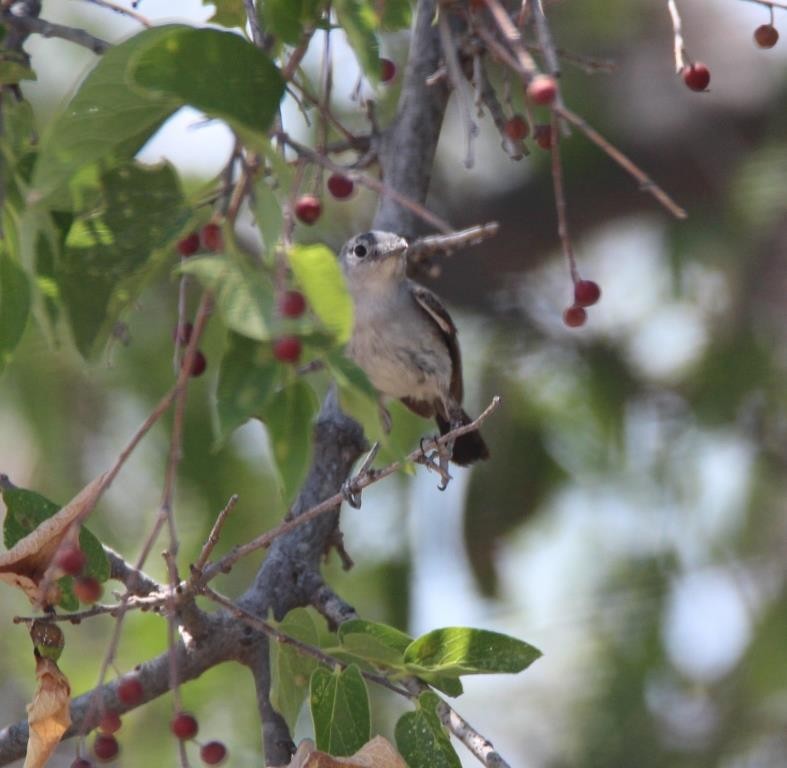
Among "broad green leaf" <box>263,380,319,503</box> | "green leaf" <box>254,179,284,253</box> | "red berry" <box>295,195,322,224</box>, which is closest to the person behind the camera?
"green leaf" <box>254,179,284,253</box>

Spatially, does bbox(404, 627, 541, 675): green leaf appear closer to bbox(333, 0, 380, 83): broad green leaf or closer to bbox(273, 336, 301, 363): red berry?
bbox(273, 336, 301, 363): red berry

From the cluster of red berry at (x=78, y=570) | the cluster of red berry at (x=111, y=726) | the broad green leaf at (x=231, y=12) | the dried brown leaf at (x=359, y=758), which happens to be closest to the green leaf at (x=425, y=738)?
the dried brown leaf at (x=359, y=758)

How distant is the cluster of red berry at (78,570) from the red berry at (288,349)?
51cm

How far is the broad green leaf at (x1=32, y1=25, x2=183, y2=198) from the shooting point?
72.1 inches

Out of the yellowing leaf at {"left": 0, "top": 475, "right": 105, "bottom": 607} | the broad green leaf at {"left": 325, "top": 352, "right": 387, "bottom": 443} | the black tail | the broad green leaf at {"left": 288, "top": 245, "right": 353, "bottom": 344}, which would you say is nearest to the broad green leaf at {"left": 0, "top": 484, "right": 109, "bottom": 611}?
the yellowing leaf at {"left": 0, "top": 475, "right": 105, "bottom": 607}

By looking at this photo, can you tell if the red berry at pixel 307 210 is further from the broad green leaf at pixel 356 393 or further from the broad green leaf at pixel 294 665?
the broad green leaf at pixel 294 665

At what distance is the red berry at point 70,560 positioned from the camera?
6.44ft

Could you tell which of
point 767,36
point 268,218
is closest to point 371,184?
point 268,218

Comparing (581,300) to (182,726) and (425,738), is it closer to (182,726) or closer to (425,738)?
(425,738)

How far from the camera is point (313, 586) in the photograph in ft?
9.59

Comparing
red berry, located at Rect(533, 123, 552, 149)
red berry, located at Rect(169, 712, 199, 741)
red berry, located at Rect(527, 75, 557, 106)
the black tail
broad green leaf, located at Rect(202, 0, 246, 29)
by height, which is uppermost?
the black tail

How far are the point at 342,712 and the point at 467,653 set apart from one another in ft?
0.79

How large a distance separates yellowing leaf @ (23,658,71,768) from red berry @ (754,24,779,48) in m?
1.80

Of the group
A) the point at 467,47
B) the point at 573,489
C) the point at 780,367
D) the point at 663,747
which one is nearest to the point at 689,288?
the point at 780,367
